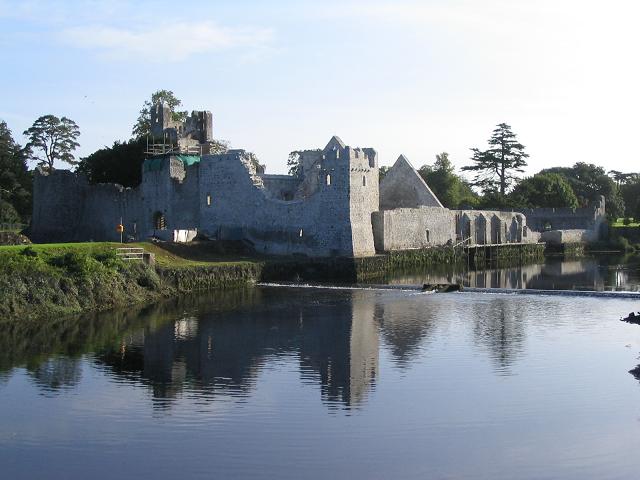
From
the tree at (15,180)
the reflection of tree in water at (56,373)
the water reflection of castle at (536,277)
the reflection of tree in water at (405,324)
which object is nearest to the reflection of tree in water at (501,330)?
the reflection of tree in water at (405,324)

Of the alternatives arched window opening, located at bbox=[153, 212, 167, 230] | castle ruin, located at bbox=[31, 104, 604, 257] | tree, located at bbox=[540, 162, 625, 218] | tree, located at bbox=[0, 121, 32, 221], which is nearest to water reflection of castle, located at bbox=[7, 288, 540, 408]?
castle ruin, located at bbox=[31, 104, 604, 257]

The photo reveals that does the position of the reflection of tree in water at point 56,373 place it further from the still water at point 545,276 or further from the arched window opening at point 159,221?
the arched window opening at point 159,221

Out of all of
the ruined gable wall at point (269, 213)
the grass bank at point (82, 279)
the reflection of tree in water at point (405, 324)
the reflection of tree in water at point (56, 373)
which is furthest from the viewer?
the ruined gable wall at point (269, 213)

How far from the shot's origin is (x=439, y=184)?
80.9m

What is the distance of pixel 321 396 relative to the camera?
15500 mm

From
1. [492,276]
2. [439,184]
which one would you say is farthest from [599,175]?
[492,276]

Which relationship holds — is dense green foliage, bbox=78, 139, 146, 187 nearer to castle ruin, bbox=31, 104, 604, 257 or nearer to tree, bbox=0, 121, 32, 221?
castle ruin, bbox=31, 104, 604, 257

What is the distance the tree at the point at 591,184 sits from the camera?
299ft

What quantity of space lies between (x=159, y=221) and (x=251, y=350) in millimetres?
24928

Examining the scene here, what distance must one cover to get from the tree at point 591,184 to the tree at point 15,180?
5416cm

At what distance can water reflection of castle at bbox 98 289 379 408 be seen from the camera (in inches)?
650

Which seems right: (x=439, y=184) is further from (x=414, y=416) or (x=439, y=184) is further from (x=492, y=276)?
(x=414, y=416)

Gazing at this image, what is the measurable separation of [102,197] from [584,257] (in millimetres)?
30999

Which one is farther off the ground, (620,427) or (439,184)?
(439,184)
